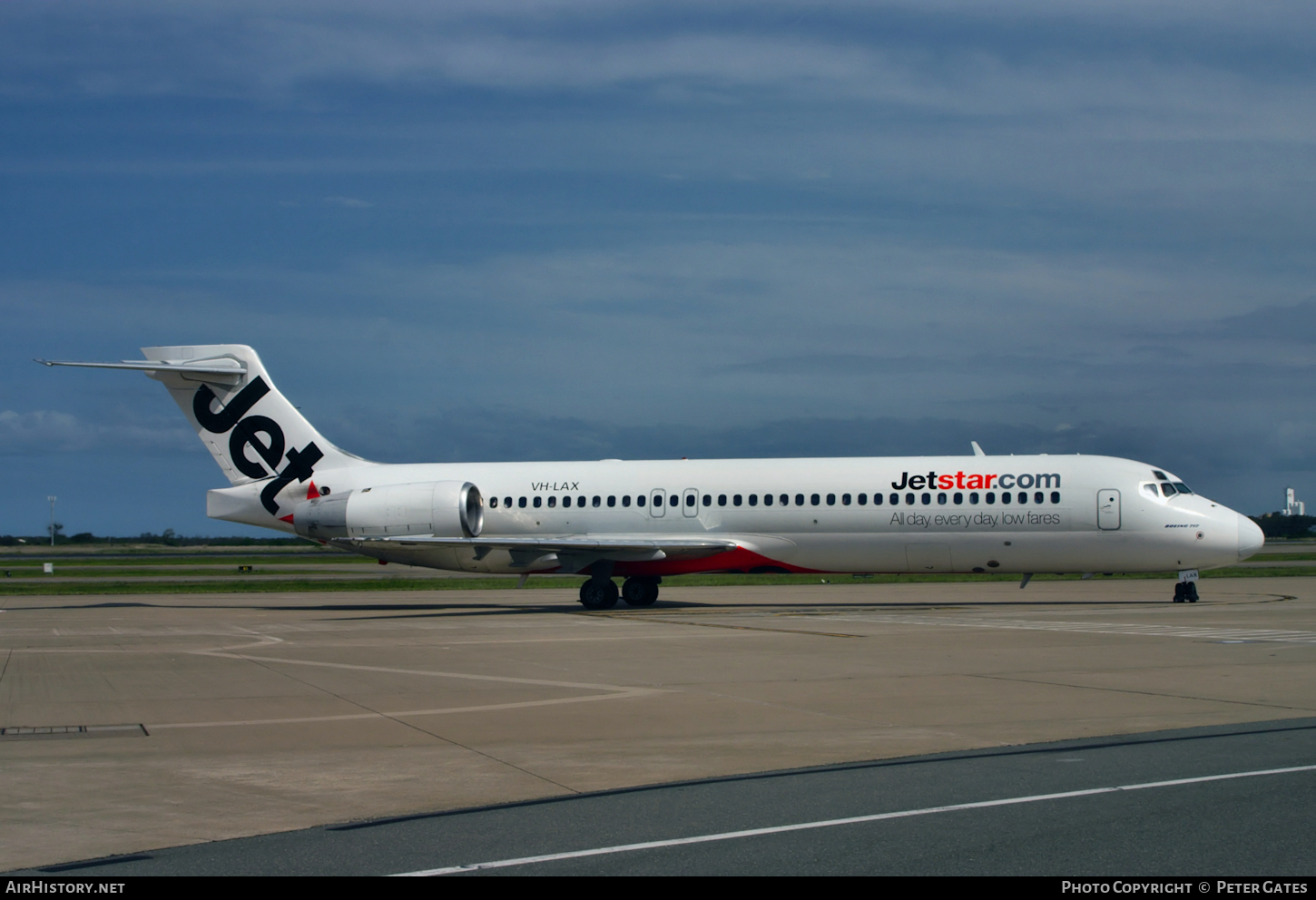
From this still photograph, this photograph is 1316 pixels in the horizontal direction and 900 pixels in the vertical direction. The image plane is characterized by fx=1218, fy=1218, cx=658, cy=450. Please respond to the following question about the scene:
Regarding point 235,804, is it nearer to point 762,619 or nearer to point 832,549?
point 762,619

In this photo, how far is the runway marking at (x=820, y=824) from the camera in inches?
270

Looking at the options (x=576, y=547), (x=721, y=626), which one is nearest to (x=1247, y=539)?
(x=721, y=626)

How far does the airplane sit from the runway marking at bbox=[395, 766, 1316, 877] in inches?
829

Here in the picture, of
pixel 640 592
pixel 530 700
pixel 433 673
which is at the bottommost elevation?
pixel 433 673

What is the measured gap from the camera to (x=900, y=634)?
22281 millimetres

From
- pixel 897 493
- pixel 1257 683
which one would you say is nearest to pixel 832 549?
pixel 897 493

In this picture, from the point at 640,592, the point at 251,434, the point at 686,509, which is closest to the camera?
the point at 686,509

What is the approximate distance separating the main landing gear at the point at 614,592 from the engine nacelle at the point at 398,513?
3549mm

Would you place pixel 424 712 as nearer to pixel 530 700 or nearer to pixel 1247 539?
pixel 530 700

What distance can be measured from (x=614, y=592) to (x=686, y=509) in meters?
2.97

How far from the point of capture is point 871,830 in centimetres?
753

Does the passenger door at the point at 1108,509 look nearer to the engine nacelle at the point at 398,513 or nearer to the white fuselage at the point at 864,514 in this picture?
the white fuselage at the point at 864,514

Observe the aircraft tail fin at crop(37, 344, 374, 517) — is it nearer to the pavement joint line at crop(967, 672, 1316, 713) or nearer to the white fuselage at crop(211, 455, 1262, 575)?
the white fuselage at crop(211, 455, 1262, 575)
